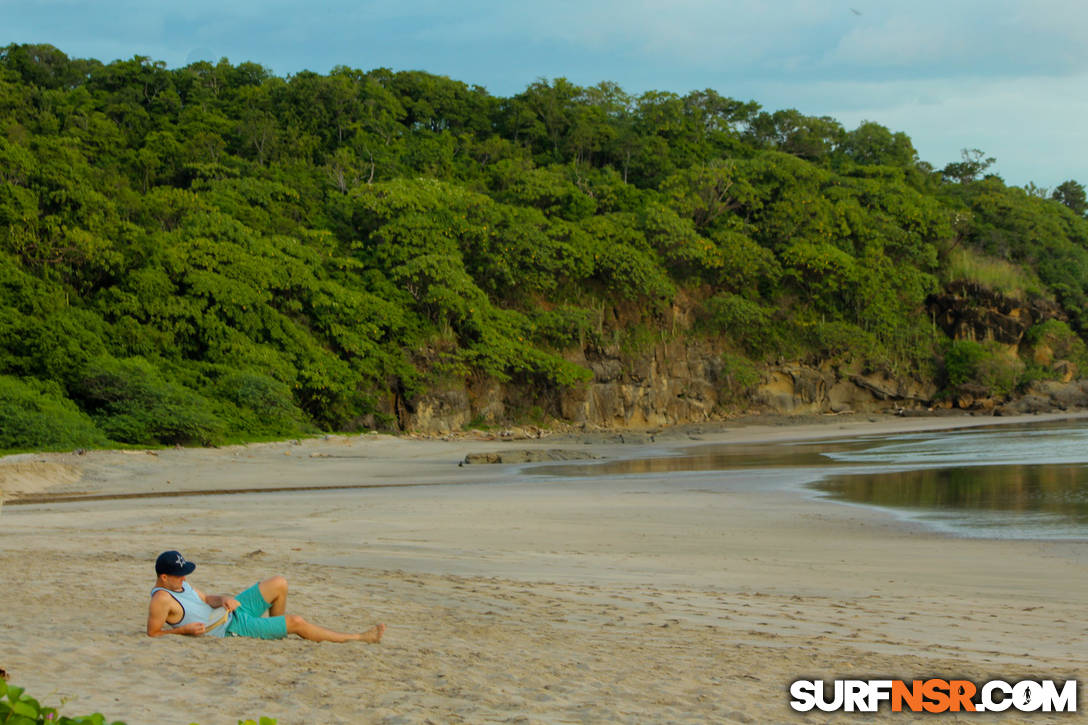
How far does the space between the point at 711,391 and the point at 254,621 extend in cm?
4042

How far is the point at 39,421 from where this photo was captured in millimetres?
20000

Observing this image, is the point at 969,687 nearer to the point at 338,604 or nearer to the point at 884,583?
the point at 884,583

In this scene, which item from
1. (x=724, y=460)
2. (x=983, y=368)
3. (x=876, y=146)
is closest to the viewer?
(x=724, y=460)

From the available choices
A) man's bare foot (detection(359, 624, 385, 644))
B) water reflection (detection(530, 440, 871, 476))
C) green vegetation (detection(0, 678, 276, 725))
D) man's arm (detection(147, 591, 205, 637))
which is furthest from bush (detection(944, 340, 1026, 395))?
green vegetation (detection(0, 678, 276, 725))

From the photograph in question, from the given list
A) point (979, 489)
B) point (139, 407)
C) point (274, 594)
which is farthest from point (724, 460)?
point (274, 594)

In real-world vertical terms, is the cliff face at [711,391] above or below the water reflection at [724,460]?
above

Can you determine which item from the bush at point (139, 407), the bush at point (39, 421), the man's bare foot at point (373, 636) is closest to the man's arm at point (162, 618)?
the man's bare foot at point (373, 636)

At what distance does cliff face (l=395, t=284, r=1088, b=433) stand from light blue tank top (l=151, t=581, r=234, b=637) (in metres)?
29.3

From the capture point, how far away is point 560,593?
7.02 metres

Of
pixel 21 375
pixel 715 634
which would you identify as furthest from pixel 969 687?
pixel 21 375

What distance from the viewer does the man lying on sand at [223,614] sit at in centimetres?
515

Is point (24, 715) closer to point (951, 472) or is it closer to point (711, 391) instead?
point (951, 472)

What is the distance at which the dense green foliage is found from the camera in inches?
1066

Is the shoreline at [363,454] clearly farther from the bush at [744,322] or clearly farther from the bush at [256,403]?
the bush at [744,322]
